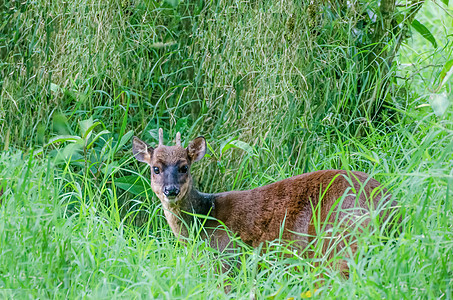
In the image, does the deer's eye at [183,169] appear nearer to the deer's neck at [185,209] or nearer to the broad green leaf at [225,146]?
the deer's neck at [185,209]

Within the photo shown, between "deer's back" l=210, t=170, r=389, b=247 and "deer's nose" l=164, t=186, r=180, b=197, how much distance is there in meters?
0.34

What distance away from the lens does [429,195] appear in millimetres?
→ 2861

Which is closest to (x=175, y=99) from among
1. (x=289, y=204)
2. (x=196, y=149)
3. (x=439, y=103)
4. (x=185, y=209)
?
(x=196, y=149)

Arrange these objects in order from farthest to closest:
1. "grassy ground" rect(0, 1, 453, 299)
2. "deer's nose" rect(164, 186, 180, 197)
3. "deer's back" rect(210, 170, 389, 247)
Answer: "grassy ground" rect(0, 1, 453, 299) < "deer's nose" rect(164, 186, 180, 197) < "deer's back" rect(210, 170, 389, 247)

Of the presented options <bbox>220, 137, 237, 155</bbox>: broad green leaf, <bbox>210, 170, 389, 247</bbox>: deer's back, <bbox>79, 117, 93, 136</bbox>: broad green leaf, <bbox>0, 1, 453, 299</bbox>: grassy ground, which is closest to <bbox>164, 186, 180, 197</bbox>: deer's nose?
<bbox>0, 1, 453, 299</bbox>: grassy ground

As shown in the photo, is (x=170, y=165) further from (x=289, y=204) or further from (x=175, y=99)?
(x=175, y=99)

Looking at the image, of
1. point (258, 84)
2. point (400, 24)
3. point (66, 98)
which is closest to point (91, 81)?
point (66, 98)

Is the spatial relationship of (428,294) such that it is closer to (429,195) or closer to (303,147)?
(429,195)

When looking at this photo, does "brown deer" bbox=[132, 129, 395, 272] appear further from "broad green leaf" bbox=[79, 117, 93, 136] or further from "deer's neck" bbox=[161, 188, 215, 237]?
"broad green leaf" bbox=[79, 117, 93, 136]

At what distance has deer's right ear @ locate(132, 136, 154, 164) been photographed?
4.21 metres

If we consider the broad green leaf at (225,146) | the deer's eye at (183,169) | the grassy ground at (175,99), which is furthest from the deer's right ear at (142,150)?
the broad green leaf at (225,146)

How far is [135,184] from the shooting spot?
14.6 feet

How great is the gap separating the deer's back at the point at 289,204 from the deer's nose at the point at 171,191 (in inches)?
13.3

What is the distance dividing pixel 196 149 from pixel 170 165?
242mm
